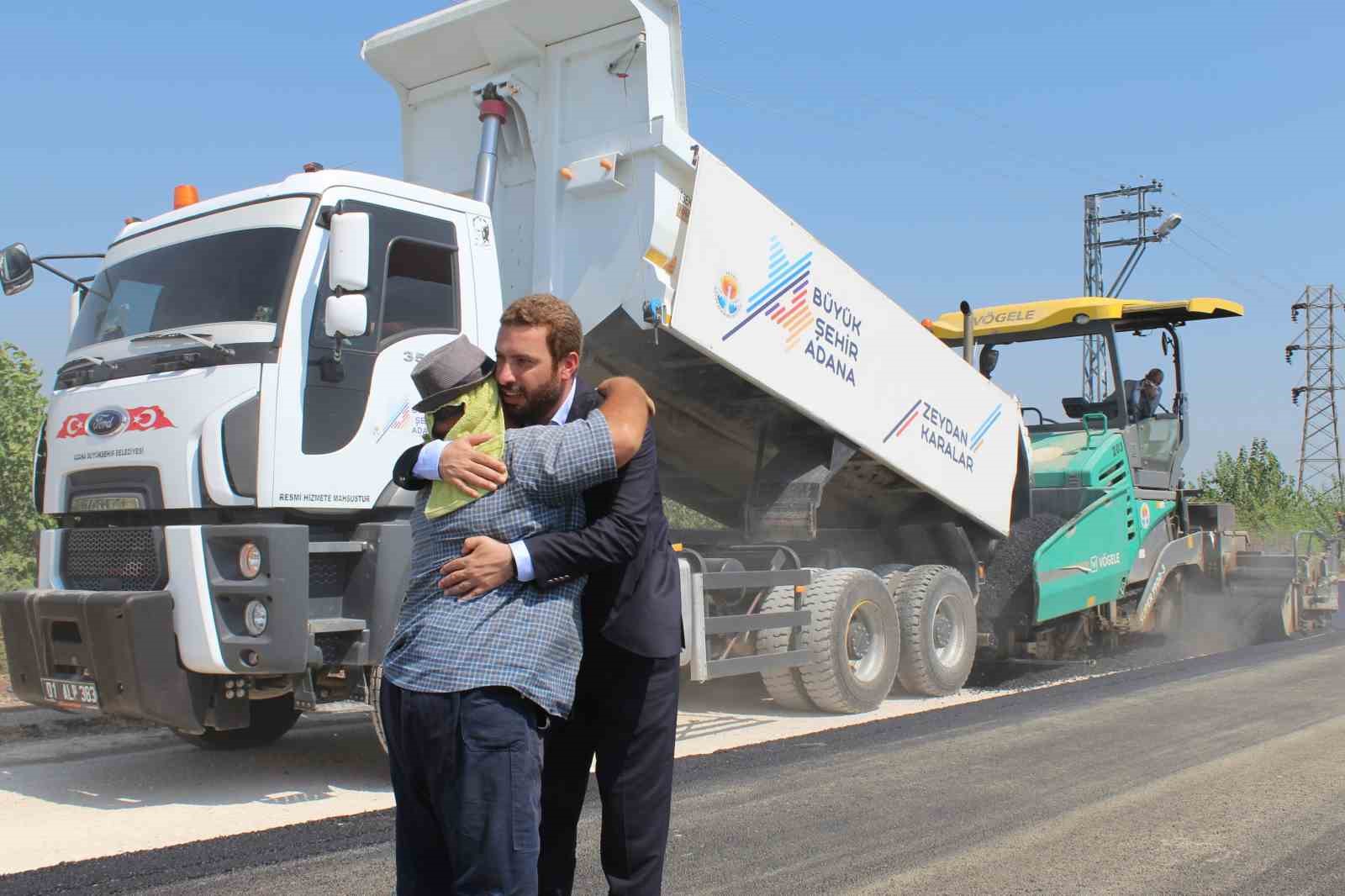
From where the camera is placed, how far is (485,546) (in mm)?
2406

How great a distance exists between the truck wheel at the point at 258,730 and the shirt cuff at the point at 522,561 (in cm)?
491

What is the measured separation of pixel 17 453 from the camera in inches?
479

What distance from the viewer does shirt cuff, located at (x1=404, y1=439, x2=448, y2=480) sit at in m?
2.51

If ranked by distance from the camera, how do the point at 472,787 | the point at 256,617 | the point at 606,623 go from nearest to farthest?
1. the point at 472,787
2. the point at 606,623
3. the point at 256,617

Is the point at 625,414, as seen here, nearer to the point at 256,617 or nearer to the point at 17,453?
the point at 256,617

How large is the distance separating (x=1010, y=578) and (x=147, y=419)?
687cm

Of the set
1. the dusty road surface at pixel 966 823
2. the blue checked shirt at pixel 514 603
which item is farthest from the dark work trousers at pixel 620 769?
the dusty road surface at pixel 966 823

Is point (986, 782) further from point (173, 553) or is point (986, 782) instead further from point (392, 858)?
point (173, 553)

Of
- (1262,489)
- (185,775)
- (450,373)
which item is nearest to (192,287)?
(185,775)

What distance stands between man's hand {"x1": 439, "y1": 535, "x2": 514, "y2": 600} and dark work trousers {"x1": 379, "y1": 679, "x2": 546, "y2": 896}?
20 centimetres

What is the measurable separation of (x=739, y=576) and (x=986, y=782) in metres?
2.23

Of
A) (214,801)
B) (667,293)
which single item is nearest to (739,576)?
(667,293)

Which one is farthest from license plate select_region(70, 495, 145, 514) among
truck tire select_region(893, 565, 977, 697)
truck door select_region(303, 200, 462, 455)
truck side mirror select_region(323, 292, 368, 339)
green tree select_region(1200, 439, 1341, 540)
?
green tree select_region(1200, 439, 1341, 540)

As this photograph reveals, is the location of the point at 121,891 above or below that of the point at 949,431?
below
